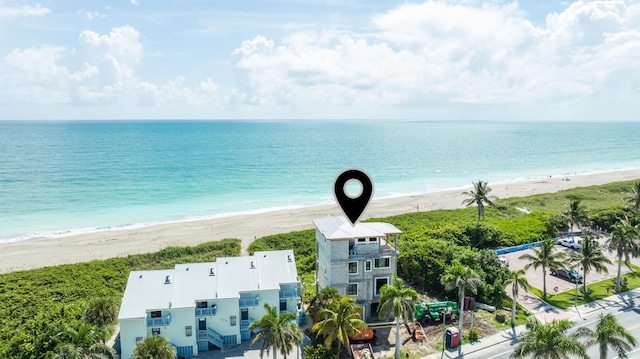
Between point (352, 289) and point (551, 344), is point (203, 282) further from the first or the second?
point (551, 344)

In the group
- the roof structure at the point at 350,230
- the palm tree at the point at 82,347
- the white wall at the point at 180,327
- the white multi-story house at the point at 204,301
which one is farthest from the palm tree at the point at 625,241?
the palm tree at the point at 82,347

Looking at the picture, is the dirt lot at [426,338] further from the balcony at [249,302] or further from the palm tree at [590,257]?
the palm tree at [590,257]

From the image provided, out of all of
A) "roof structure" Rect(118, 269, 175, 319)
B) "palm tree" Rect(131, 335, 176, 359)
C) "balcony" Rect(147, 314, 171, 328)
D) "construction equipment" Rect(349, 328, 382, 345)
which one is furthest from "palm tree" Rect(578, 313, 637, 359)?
"roof structure" Rect(118, 269, 175, 319)

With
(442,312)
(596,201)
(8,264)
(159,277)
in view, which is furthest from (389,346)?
(596,201)

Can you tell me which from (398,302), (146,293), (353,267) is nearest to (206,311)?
(146,293)

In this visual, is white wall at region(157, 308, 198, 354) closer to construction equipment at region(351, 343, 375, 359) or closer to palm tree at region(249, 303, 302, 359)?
palm tree at region(249, 303, 302, 359)
